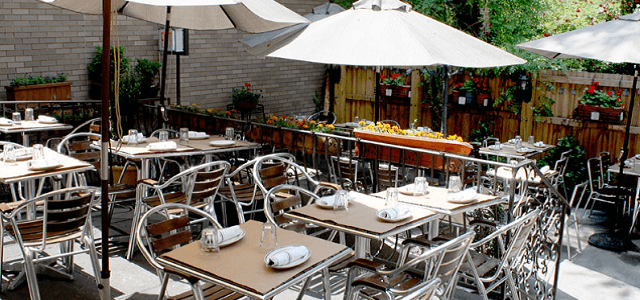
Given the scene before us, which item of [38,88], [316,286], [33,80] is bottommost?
[316,286]

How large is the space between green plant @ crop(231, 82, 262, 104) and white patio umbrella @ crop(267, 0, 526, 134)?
7.24 metres

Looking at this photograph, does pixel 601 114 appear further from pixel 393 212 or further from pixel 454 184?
pixel 393 212

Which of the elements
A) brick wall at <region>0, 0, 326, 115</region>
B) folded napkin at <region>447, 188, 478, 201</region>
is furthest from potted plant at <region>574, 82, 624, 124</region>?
folded napkin at <region>447, 188, 478, 201</region>

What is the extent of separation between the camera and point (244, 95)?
12.7m

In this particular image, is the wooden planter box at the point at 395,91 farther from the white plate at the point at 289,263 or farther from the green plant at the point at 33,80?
the white plate at the point at 289,263

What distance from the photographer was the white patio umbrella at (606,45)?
6.27m

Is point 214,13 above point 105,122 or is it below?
above

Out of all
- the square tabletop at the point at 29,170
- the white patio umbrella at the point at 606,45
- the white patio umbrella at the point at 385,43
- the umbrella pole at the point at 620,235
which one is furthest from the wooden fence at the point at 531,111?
the square tabletop at the point at 29,170

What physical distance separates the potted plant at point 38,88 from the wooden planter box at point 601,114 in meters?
8.12

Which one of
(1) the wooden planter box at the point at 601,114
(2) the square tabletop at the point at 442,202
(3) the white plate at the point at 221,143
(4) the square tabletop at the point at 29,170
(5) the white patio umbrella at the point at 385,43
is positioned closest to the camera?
(2) the square tabletop at the point at 442,202

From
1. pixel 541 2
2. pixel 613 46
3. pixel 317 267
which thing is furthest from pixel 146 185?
pixel 541 2

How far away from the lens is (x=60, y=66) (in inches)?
404

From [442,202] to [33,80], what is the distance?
293 inches

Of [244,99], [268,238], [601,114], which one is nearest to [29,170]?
[268,238]
